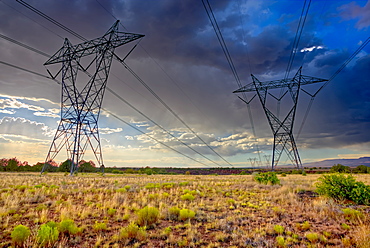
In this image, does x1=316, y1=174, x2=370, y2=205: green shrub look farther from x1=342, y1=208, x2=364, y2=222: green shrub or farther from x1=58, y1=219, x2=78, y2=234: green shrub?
x1=58, y1=219, x2=78, y2=234: green shrub

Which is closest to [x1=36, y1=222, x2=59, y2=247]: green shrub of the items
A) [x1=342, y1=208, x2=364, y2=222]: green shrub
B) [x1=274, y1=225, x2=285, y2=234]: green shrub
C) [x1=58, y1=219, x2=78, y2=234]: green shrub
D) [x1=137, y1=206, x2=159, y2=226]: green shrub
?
[x1=58, y1=219, x2=78, y2=234]: green shrub

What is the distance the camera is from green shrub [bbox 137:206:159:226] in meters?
9.38

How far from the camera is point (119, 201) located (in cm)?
1355

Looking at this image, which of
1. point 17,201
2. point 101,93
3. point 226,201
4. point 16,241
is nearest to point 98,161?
point 101,93

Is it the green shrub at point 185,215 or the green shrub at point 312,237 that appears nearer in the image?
the green shrub at point 312,237

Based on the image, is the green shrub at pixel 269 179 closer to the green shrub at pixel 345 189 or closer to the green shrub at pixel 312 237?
the green shrub at pixel 345 189

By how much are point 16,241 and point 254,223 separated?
936 centimetres

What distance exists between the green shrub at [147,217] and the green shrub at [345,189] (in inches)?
506

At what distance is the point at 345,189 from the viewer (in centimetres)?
1437

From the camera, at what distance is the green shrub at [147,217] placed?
30.8ft

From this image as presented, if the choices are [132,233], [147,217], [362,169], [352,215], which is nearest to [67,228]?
[132,233]

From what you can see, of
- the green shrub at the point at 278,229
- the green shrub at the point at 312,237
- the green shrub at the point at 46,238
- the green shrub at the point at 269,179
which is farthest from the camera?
the green shrub at the point at 269,179

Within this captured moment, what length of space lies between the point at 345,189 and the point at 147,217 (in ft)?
45.9

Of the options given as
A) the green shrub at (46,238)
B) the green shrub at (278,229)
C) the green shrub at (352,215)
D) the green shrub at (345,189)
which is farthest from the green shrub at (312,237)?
the green shrub at (46,238)
